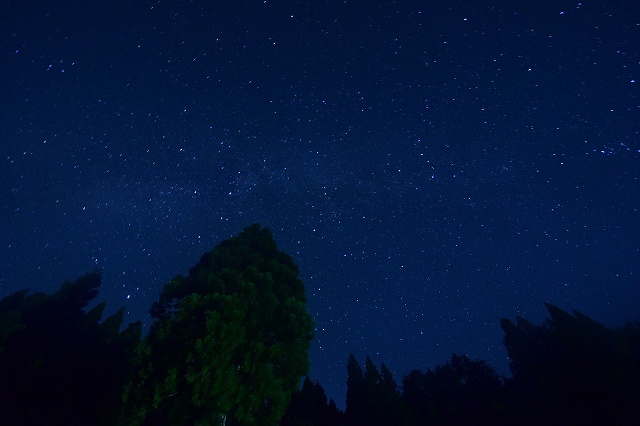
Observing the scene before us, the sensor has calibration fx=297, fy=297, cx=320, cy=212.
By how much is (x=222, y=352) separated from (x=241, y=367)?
122 cm

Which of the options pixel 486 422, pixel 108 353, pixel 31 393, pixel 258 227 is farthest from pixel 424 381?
pixel 31 393

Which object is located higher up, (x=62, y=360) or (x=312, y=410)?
(x=62, y=360)

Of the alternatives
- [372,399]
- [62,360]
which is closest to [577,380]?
[372,399]

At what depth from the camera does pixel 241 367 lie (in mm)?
10391

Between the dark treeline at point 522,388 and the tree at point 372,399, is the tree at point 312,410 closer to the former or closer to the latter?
the dark treeline at point 522,388

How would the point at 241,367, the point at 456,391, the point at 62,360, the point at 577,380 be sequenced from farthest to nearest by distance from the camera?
the point at 456,391
the point at 577,380
the point at 62,360
the point at 241,367

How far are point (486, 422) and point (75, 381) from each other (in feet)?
87.6

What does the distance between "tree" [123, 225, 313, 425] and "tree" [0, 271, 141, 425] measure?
3.38 m

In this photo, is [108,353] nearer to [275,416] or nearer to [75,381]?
[75,381]

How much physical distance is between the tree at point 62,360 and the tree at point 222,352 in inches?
133

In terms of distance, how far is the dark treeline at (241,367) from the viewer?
31.0ft

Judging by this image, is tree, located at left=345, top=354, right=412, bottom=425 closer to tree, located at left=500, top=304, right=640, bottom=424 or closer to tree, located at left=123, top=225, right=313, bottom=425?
tree, located at left=500, top=304, right=640, bottom=424

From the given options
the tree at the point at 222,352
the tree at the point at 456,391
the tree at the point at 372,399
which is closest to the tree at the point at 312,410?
the tree at the point at 372,399

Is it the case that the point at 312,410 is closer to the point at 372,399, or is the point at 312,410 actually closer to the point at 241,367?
the point at 372,399
